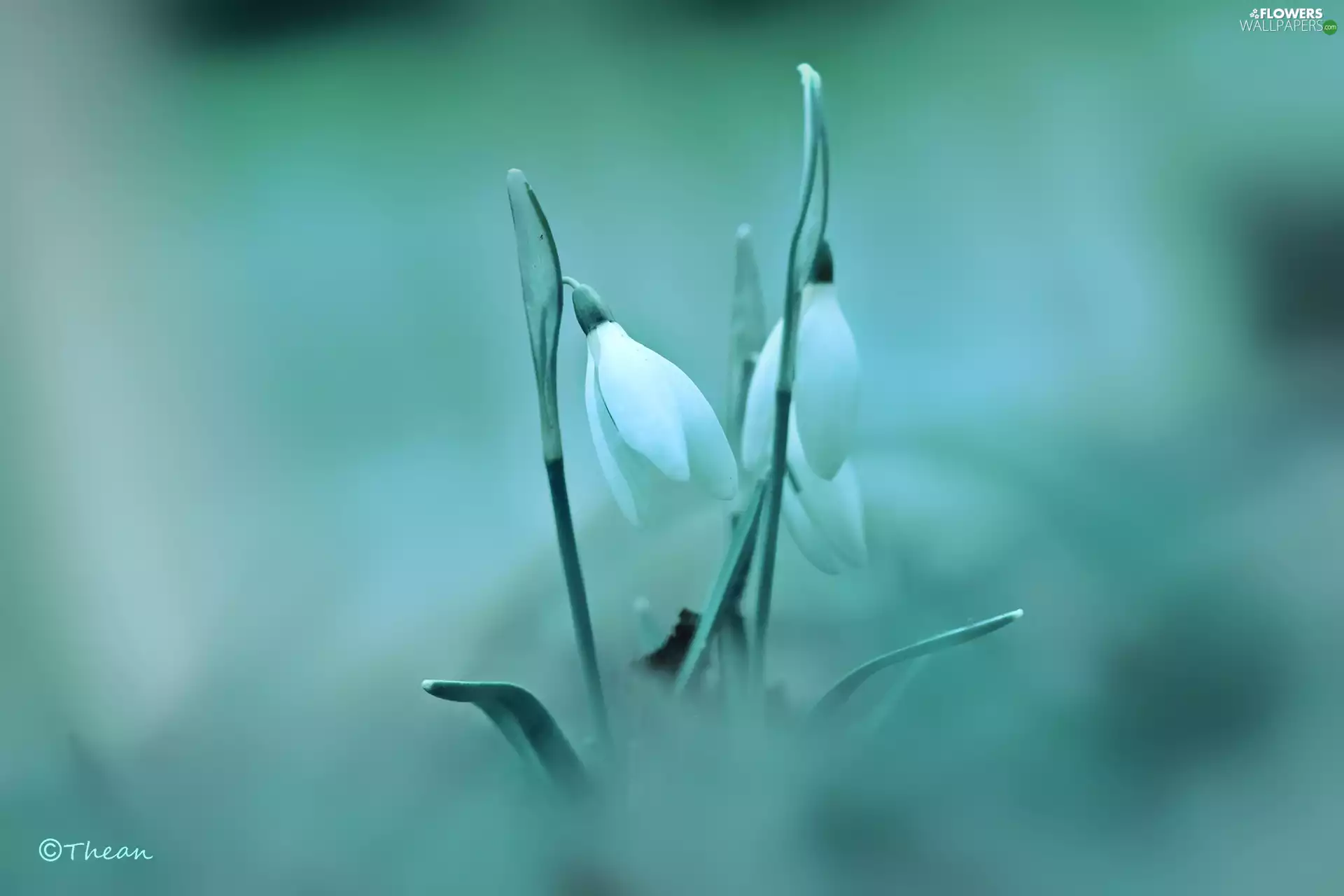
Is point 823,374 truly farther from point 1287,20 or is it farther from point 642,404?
point 1287,20

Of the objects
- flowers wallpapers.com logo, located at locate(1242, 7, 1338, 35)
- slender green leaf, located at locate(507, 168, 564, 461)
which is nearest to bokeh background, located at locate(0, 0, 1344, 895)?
flowers wallpapers.com logo, located at locate(1242, 7, 1338, 35)

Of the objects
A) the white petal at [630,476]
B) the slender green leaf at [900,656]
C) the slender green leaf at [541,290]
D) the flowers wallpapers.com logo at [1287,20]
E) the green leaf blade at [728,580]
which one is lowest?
the slender green leaf at [900,656]

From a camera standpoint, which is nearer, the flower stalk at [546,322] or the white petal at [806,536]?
the flower stalk at [546,322]

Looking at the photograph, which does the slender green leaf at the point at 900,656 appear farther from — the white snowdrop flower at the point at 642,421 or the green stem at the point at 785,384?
the white snowdrop flower at the point at 642,421

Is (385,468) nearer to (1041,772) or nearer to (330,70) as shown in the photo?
(330,70)

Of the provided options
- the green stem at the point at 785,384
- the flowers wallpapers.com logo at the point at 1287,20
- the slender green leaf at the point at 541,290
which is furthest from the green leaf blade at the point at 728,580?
the flowers wallpapers.com logo at the point at 1287,20

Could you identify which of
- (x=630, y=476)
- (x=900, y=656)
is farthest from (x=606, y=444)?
(x=900, y=656)
